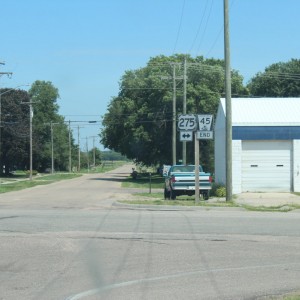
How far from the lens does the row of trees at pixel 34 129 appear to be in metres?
83.3

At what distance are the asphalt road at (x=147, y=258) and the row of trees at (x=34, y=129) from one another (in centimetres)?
4244

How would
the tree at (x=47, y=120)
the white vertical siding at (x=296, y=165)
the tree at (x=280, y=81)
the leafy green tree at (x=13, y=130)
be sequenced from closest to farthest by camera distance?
the white vertical siding at (x=296, y=165)
the tree at (x=280, y=81)
the leafy green tree at (x=13, y=130)
the tree at (x=47, y=120)

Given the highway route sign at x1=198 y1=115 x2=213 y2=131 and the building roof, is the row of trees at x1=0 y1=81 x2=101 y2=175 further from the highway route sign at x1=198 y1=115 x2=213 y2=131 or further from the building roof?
the highway route sign at x1=198 y1=115 x2=213 y2=131

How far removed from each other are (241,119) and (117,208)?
13.1 m

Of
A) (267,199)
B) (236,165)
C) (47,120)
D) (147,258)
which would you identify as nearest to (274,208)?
(267,199)

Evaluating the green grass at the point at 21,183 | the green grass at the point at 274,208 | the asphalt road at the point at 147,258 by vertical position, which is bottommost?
the green grass at the point at 21,183

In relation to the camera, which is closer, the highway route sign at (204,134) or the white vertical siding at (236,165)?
the highway route sign at (204,134)

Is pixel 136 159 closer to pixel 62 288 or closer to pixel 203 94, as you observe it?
pixel 203 94

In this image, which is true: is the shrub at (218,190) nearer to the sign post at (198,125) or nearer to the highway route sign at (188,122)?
the sign post at (198,125)

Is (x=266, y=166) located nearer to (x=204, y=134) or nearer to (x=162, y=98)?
(x=204, y=134)

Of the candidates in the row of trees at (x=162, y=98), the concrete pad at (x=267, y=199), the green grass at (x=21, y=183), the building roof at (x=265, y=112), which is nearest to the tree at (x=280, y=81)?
the row of trees at (x=162, y=98)

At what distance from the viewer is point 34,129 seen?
A: 94750mm

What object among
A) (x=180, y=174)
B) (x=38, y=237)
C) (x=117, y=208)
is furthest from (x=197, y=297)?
(x=180, y=174)

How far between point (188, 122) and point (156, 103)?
3791 cm
